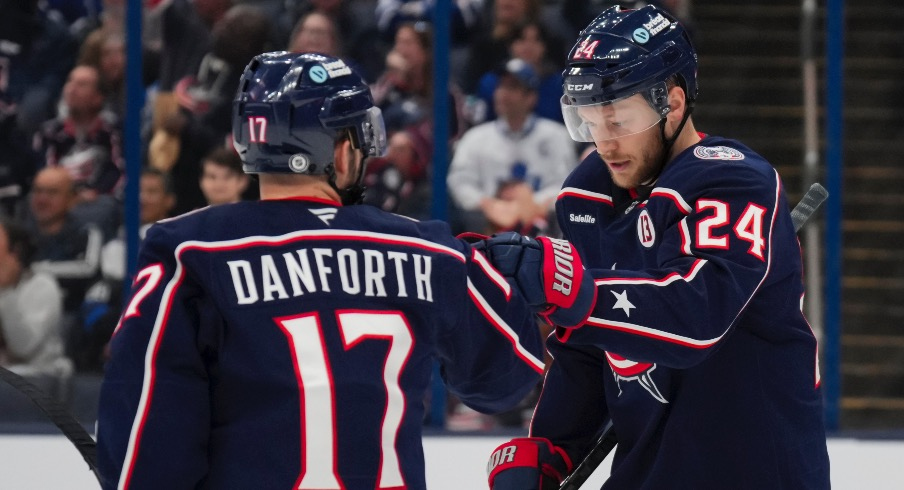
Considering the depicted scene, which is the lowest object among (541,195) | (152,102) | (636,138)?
(541,195)

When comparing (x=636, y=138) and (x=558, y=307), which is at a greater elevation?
(x=636, y=138)

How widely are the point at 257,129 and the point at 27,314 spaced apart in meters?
2.82

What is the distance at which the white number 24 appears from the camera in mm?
1646

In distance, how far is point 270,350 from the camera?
57.4 inches

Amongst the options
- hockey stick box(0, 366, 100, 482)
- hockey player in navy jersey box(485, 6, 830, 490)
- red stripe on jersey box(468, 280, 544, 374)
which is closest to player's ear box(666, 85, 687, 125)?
hockey player in navy jersey box(485, 6, 830, 490)

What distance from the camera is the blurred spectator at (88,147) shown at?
4211 millimetres

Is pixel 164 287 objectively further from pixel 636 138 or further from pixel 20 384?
pixel 636 138

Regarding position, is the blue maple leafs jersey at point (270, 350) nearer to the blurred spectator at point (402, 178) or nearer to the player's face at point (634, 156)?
the player's face at point (634, 156)

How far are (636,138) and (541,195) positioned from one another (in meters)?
2.18

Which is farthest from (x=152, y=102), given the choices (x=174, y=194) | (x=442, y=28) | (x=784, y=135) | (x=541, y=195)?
(x=784, y=135)

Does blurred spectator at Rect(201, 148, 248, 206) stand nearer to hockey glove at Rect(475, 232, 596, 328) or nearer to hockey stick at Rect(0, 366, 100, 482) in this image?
hockey stick at Rect(0, 366, 100, 482)

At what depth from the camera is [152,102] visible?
4180mm

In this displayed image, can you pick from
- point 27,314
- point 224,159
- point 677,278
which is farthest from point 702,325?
point 27,314

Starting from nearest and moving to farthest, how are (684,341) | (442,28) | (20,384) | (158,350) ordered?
(158,350) → (684,341) → (20,384) → (442,28)
